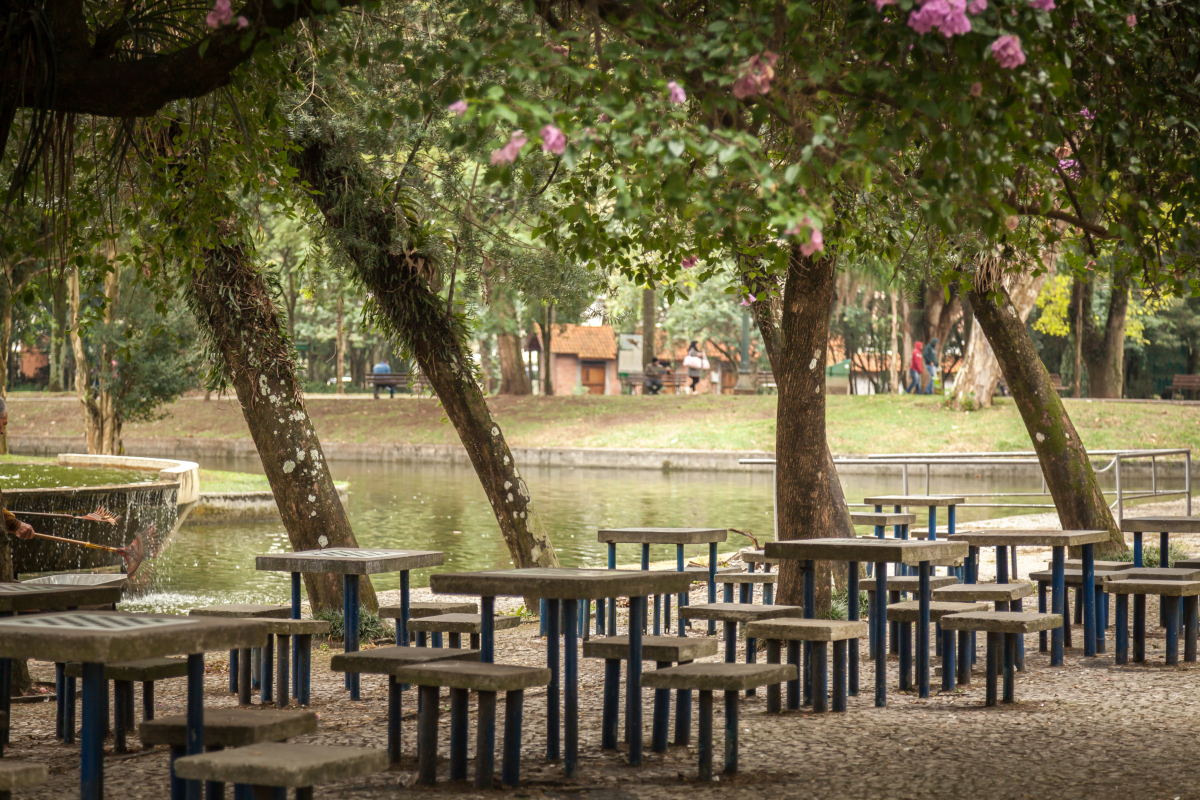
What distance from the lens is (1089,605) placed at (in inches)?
307

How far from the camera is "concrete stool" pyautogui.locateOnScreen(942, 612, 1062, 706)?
6.23m

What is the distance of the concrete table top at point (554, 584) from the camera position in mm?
4688

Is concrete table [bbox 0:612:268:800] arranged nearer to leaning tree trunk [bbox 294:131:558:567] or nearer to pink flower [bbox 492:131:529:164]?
pink flower [bbox 492:131:529:164]

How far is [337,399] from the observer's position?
149 feet

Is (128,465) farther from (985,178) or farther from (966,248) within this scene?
(985,178)

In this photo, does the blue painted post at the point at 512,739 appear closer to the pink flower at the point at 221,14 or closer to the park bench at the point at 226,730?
the park bench at the point at 226,730

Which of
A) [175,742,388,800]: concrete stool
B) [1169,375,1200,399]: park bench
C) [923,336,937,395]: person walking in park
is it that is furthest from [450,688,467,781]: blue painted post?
[1169,375,1200,399]: park bench

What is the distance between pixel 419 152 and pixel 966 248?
5002mm

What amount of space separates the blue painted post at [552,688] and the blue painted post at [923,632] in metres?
2.25

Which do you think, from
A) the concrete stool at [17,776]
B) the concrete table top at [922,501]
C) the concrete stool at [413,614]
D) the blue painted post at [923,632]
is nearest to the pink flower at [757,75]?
the concrete stool at [17,776]

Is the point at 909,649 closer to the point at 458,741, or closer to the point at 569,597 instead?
the point at 569,597

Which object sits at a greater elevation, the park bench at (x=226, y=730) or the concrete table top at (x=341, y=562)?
the concrete table top at (x=341, y=562)

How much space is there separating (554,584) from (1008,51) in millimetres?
2444

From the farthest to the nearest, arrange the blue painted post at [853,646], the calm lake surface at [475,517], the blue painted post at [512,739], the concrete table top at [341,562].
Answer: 1. the calm lake surface at [475,517]
2. the blue painted post at [853,646]
3. the concrete table top at [341,562]
4. the blue painted post at [512,739]
